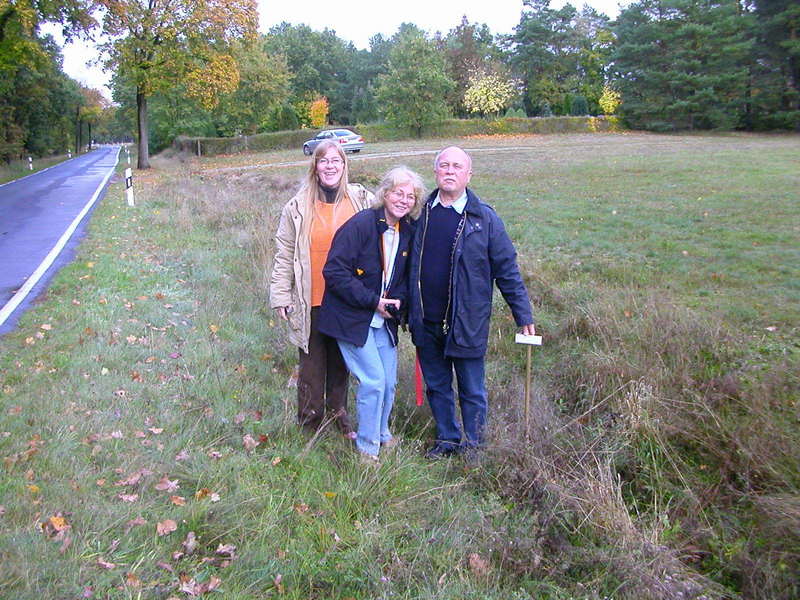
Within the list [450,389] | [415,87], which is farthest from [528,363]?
[415,87]

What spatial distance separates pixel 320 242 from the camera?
422 centimetres

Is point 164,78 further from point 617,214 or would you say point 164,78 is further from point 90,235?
point 617,214

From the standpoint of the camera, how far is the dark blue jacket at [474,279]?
13.6 feet

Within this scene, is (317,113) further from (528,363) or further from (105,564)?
(105,564)

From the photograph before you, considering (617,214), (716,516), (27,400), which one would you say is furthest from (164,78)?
(716,516)

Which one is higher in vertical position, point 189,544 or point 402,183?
point 402,183

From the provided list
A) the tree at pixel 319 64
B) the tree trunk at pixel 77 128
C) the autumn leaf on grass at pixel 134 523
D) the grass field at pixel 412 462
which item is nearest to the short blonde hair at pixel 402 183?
the grass field at pixel 412 462

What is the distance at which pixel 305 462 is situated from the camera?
4.19 m

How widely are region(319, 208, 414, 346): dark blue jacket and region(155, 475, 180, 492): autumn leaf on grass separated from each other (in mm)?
1154

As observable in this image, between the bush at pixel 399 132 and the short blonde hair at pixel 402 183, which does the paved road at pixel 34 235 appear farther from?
the bush at pixel 399 132

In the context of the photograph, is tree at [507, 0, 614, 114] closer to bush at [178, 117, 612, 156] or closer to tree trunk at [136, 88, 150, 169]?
bush at [178, 117, 612, 156]

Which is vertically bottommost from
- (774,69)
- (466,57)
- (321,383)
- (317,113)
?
(321,383)

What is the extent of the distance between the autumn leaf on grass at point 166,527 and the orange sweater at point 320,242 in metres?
1.48

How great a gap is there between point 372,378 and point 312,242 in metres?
0.89
